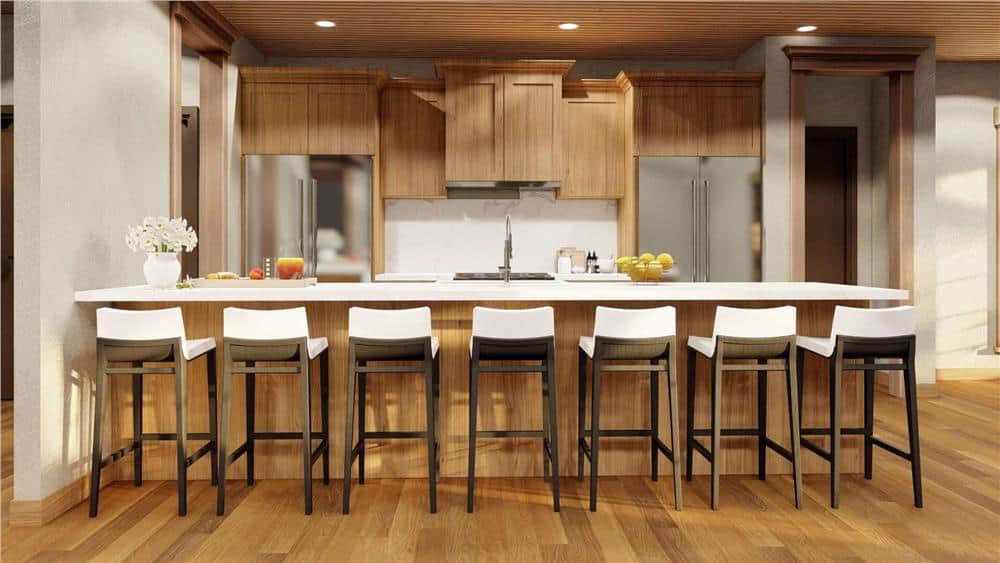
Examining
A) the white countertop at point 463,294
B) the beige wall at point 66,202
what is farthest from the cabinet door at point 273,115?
the white countertop at point 463,294

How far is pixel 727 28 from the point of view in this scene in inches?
211

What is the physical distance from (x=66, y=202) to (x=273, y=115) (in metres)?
2.66

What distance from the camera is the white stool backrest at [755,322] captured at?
125 inches

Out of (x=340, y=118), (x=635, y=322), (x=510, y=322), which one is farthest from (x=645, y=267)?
(x=340, y=118)

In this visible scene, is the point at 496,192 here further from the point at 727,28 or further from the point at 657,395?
the point at 657,395

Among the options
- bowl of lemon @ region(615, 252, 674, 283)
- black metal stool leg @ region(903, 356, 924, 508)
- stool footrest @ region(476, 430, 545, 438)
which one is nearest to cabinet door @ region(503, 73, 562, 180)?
bowl of lemon @ region(615, 252, 674, 283)

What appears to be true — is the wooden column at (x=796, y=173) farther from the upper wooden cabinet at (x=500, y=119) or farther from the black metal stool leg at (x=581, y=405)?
the black metal stool leg at (x=581, y=405)

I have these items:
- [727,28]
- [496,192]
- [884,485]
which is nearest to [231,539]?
[884,485]

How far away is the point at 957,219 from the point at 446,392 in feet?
17.9

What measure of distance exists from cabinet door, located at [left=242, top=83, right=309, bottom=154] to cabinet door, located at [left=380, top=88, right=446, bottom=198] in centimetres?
68

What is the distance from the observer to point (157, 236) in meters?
3.48

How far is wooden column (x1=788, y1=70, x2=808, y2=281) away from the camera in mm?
5574

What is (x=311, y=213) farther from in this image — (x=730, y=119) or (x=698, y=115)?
(x=730, y=119)

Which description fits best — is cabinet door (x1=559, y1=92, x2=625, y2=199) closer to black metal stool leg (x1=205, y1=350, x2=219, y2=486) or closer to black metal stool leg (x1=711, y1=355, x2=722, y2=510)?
black metal stool leg (x1=711, y1=355, x2=722, y2=510)
